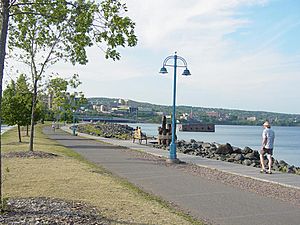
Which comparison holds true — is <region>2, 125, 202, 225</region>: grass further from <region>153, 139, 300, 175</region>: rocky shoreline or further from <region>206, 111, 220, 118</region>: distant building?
<region>206, 111, 220, 118</region>: distant building

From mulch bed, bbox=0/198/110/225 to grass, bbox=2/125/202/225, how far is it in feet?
0.94

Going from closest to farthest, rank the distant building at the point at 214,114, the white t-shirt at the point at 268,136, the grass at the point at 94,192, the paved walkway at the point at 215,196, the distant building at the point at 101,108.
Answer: the grass at the point at 94,192
the paved walkway at the point at 215,196
the white t-shirt at the point at 268,136
the distant building at the point at 214,114
the distant building at the point at 101,108

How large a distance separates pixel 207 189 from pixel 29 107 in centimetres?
2030

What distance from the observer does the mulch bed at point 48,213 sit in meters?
6.81

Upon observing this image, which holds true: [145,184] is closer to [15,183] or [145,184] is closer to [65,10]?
[15,183]

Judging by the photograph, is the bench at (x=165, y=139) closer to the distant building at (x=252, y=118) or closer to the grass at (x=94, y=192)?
the grass at (x=94, y=192)

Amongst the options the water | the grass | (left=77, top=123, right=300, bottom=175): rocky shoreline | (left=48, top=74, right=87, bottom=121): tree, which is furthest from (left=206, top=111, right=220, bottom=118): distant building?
the grass

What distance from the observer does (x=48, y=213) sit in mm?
7281

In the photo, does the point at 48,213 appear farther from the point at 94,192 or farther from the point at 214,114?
the point at 214,114

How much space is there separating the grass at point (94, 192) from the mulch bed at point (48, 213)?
0.94 feet

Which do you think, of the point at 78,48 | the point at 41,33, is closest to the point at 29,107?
the point at 41,33

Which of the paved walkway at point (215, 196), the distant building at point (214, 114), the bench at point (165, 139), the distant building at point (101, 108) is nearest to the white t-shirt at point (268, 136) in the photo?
the paved walkway at point (215, 196)

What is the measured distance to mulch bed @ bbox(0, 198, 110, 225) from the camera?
681 cm

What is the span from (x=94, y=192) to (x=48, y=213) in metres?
2.38
